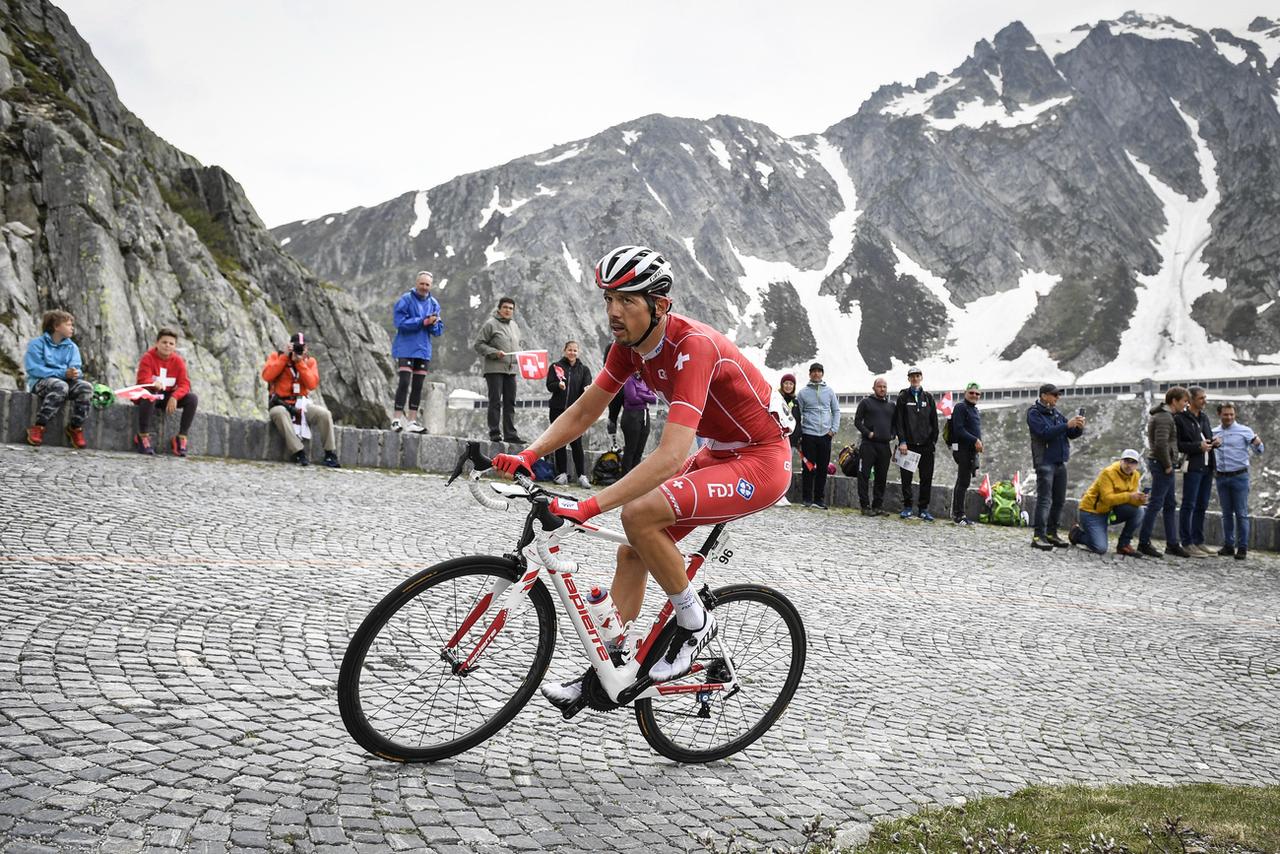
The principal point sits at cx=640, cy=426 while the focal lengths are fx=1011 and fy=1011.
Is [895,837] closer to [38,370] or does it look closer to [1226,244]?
[38,370]

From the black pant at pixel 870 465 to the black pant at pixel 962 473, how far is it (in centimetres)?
109

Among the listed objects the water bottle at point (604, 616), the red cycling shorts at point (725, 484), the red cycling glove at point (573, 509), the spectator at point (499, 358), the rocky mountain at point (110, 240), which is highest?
the rocky mountain at point (110, 240)

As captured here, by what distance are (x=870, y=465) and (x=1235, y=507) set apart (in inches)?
212

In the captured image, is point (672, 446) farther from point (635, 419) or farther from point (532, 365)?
point (532, 365)

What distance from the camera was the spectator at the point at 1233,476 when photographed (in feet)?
49.3

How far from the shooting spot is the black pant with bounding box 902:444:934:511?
1596 centimetres

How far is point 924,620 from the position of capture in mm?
8164

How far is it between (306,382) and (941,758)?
38.7 ft

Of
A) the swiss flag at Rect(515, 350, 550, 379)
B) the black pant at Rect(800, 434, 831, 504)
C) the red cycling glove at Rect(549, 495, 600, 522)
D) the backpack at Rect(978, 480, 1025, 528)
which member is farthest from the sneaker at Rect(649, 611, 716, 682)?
the backpack at Rect(978, 480, 1025, 528)

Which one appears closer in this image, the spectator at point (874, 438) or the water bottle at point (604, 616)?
the water bottle at point (604, 616)

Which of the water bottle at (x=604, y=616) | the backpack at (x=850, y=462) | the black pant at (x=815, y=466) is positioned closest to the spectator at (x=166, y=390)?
the black pant at (x=815, y=466)

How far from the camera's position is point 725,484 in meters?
4.30

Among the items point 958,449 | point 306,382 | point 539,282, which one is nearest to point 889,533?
point 958,449

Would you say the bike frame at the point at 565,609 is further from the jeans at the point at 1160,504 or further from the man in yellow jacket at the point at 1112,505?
the jeans at the point at 1160,504
